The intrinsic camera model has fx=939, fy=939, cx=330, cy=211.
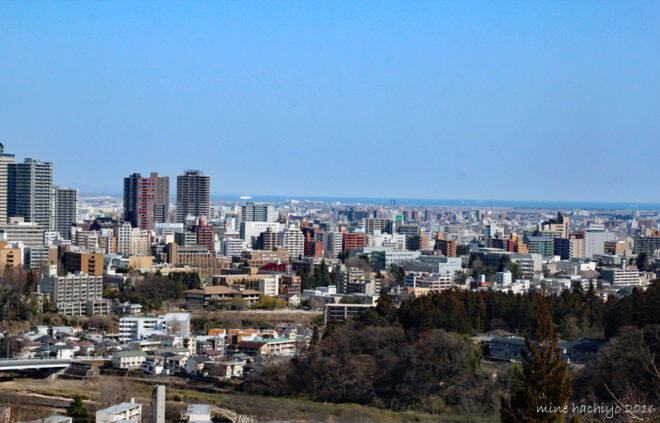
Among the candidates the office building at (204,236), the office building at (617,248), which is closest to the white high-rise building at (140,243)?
the office building at (204,236)

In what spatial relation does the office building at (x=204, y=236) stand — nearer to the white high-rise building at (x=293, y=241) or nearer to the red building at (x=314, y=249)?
the white high-rise building at (x=293, y=241)

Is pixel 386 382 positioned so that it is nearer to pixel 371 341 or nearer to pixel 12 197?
pixel 371 341

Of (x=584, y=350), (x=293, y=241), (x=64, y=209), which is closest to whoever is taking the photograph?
(x=584, y=350)

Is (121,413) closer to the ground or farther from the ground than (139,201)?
closer to the ground

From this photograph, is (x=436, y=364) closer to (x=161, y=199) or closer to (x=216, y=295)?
(x=216, y=295)

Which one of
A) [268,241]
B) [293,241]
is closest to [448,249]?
[293,241]

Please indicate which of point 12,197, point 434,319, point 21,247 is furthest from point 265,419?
point 12,197
